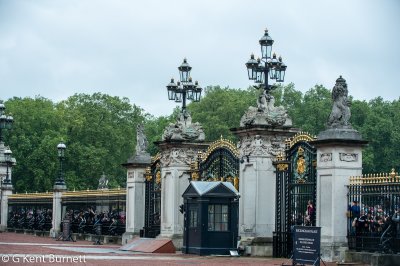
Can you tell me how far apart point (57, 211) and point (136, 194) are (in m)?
13.2

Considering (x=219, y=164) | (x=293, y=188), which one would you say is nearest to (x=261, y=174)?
(x=293, y=188)

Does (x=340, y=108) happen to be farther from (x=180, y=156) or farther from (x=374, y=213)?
(x=180, y=156)

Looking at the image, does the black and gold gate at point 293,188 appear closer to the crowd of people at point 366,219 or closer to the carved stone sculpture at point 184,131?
the crowd of people at point 366,219

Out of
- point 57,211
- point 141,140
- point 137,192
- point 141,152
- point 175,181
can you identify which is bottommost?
point 57,211

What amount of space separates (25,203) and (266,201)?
30983 mm

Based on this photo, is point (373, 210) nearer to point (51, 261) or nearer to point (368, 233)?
point (368, 233)

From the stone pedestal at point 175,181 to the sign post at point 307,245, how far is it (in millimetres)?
12350

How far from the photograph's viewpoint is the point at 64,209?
5181cm

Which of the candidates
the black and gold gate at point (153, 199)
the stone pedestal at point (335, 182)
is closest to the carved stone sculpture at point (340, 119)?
the stone pedestal at point (335, 182)

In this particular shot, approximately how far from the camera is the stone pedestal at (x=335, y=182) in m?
26.0

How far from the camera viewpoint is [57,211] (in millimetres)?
51594

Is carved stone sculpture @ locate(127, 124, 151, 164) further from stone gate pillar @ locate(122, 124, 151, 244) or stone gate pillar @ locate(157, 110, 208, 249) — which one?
stone gate pillar @ locate(157, 110, 208, 249)

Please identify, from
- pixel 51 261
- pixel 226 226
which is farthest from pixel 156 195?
pixel 51 261

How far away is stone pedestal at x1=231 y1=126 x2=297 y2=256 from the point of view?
30.3 meters
